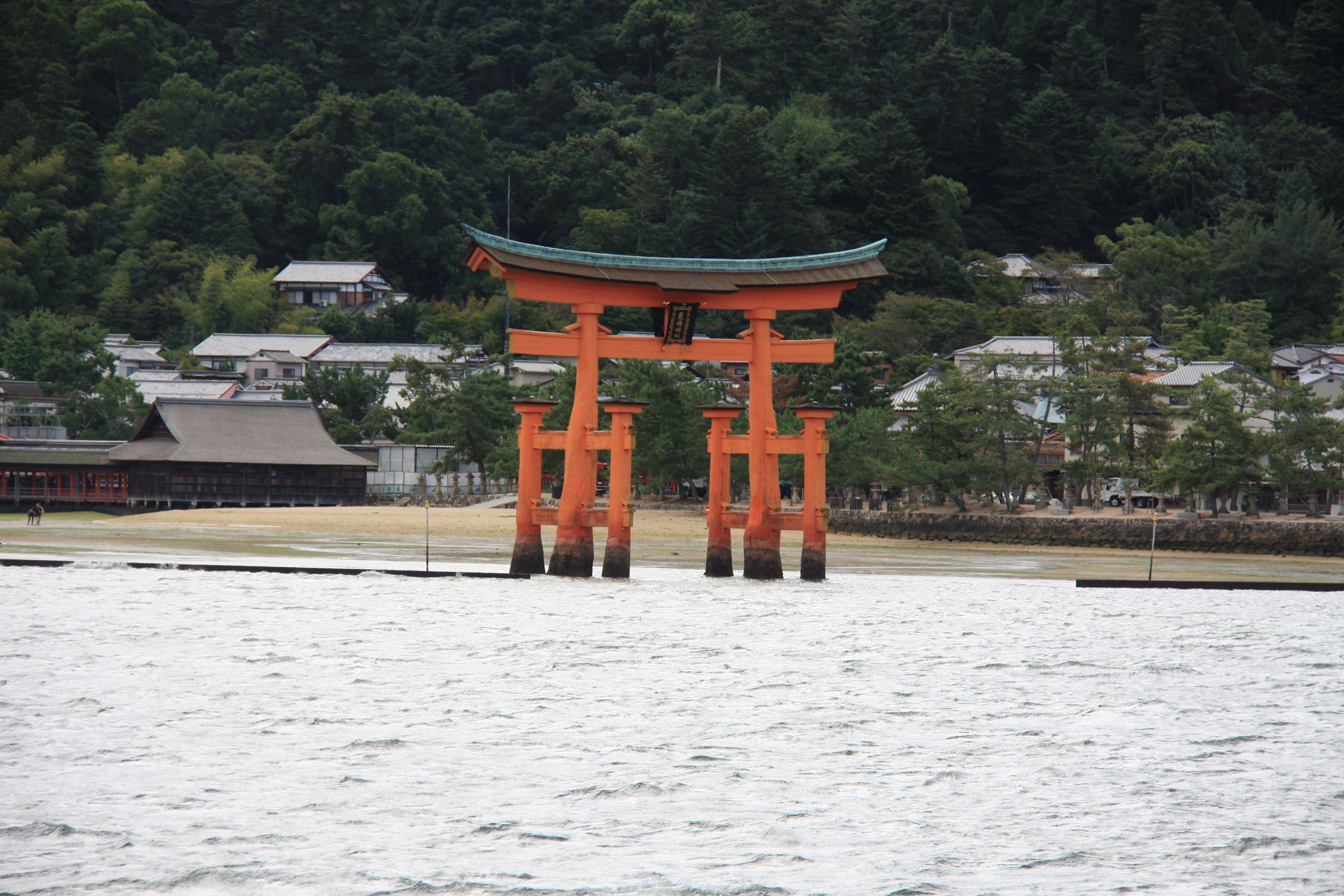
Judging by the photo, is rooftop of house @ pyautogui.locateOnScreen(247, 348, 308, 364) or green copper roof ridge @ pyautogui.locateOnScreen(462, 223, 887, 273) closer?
green copper roof ridge @ pyautogui.locateOnScreen(462, 223, 887, 273)

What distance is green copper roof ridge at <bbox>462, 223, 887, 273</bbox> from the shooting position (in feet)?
64.4

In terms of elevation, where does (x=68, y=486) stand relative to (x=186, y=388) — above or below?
below

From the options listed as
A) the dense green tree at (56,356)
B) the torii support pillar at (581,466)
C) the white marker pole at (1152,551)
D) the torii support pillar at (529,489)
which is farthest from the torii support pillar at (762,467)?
the dense green tree at (56,356)

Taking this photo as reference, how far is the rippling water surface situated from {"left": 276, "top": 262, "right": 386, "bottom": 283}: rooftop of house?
63622 mm

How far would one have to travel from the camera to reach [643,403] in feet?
63.4

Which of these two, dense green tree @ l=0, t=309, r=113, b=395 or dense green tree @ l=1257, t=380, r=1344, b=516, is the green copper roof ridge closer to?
dense green tree @ l=1257, t=380, r=1344, b=516

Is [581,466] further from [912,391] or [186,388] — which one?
[186,388]

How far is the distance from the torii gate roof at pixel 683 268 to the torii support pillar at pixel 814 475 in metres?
2.31

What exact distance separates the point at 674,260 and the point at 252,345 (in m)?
54.2

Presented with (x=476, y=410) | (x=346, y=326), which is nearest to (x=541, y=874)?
(x=476, y=410)

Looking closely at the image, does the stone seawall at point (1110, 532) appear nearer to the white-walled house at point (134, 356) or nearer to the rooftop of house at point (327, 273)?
the white-walled house at point (134, 356)

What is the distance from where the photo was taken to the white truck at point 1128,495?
38906 millimetres

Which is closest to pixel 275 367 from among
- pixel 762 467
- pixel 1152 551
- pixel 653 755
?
pixel 762 467

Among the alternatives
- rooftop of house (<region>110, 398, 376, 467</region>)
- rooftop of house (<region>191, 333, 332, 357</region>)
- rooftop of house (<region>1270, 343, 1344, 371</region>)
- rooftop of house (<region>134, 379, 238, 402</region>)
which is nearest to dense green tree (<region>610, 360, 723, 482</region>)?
rooftop of house (<region>110, 398, 376, 467</region>)
